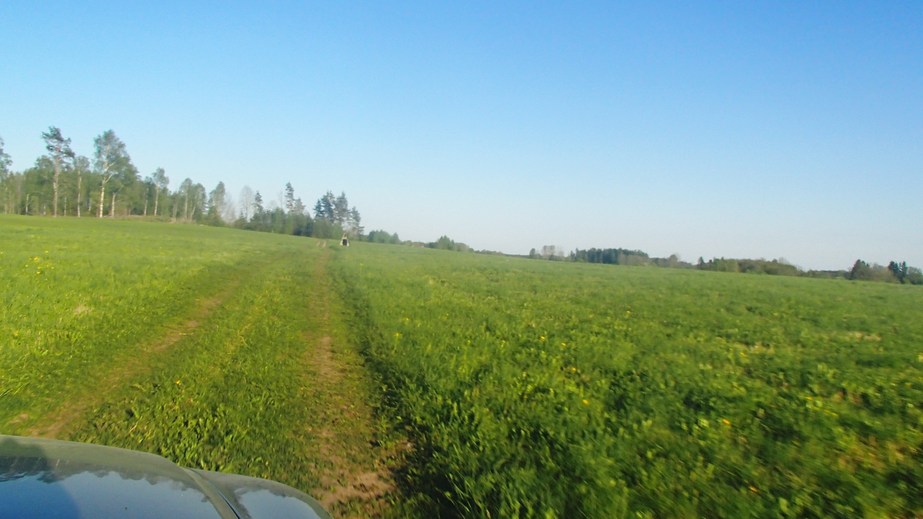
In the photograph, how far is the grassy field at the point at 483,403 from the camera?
187 inches

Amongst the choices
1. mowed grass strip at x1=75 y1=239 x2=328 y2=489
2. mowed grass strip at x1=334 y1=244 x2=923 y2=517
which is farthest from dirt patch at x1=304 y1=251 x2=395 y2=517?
mowed grass strip at x1=334 y1=244 x2=923 y2=517

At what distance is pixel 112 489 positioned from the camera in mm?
2326

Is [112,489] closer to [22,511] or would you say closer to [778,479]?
[22,511]

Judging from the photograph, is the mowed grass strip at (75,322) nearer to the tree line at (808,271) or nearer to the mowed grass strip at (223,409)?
the mowed grass strip at (223,409)

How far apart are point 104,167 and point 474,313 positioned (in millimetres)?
91496

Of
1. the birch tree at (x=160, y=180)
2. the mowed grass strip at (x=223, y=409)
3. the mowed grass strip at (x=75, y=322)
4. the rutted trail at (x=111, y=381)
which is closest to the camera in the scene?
the mowed grass strip at (x=223, y=409)

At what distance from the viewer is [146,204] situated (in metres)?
106

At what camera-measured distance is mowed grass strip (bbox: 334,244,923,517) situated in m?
4.57

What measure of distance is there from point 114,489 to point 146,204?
122m

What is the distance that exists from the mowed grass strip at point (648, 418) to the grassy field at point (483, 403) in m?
0.03

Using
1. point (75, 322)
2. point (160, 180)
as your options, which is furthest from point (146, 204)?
point (75, 322)

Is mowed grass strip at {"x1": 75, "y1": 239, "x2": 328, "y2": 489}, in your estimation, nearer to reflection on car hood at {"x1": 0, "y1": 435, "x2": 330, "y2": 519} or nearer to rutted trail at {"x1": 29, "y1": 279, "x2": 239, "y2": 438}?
rutted trail at {"x1": 29, "y1": 279, "x2": 239, "y2": 438}

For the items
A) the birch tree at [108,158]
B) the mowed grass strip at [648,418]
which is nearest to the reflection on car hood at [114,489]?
the mowed grass strip at [648,418]

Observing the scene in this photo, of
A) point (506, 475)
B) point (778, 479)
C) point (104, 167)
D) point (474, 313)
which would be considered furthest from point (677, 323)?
point (104, 167)
